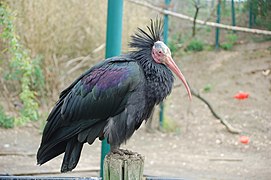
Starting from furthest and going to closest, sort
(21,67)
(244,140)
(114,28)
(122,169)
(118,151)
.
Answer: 1. (244,140)
2. (21,67)
3. (114,28)
4. (118,151)
5. (122,169)

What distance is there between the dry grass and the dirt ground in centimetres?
132

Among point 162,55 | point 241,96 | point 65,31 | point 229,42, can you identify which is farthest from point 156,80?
point 229,42

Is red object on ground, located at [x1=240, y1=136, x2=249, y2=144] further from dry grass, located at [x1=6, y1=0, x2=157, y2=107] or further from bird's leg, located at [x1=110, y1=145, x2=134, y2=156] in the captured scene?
bird's leg, located at [x1=110, y1=145, x2=134, y2=156]

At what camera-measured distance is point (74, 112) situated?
4449 mm

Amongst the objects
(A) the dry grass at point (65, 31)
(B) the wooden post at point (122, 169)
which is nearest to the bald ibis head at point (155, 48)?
(B) the wooden post at point (122, 169)

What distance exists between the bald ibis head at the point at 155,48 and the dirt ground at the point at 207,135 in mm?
3333

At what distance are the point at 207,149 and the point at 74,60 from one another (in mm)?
3378

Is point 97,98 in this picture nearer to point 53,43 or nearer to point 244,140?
point 244,140

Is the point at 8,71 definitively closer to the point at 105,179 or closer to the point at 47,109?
the point at 47,109

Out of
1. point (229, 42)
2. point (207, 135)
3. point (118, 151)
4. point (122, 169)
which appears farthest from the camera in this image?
point (229, 42)

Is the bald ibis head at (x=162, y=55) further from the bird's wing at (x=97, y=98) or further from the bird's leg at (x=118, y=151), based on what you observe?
the bird's leg at (x=118, y=151)

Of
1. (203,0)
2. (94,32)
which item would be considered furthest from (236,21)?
(94,32)

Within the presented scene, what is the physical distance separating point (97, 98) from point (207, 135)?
598cm

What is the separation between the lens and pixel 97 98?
4.46m
